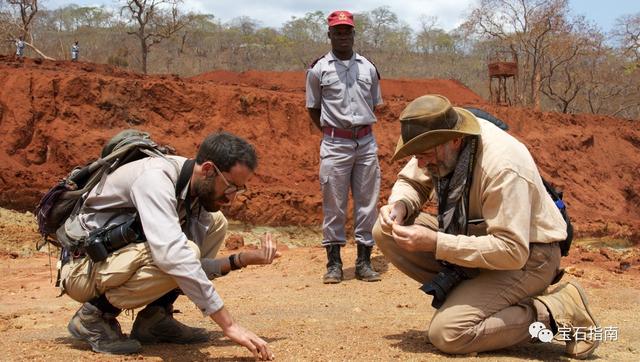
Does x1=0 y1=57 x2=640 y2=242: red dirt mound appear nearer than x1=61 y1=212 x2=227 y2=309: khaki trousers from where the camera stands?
No

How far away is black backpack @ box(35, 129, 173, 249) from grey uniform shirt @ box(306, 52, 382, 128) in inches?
103

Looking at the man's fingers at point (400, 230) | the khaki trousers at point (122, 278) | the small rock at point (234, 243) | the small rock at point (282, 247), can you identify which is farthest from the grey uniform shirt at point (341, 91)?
the small rock at point (282, 247)

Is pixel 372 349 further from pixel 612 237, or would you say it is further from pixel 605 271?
pixel 612 237

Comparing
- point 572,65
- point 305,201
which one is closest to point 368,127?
point 305,201

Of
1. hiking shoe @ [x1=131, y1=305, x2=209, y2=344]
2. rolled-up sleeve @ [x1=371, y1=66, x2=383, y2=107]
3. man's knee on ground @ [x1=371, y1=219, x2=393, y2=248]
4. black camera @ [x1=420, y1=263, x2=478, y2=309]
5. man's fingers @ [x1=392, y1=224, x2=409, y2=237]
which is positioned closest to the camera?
man's fingers @ [x1=392, y1=224, x2=409, y2=237]

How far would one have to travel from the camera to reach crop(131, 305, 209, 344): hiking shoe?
3.94m

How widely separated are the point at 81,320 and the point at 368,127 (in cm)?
328

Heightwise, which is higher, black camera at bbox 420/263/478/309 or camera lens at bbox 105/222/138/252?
camera lens at bbox 105/222/138/252

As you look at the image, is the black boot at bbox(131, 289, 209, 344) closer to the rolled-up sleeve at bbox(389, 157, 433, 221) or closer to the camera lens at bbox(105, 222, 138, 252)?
the camera lens at bbox(105, 222, 138, 252)

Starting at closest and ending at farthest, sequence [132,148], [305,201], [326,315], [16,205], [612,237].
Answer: [132,148], [326,315], [16,205], [305,201], [612,237]

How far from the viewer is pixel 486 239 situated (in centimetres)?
354

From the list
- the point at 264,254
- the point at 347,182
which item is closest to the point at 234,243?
the point at 347,182

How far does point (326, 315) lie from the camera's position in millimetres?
4848

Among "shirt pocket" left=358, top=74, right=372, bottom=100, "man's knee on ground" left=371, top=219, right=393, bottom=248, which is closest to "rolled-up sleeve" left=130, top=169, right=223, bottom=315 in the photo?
"man's knee on ground" left=371, top=219, right=393, bottom=248
